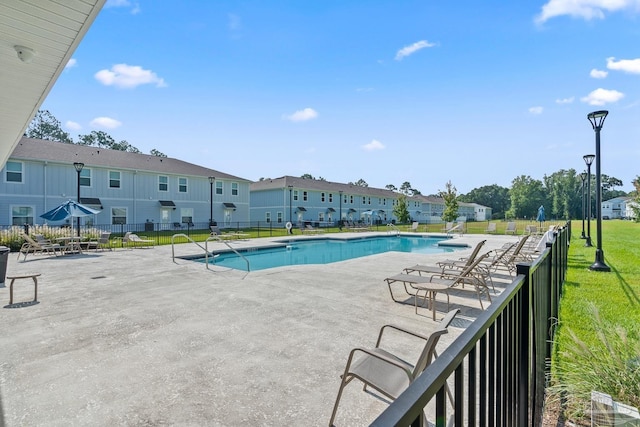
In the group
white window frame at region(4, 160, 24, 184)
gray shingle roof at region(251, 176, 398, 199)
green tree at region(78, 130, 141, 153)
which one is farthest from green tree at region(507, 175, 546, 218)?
white window frame at region(4, 160, 24, 184)

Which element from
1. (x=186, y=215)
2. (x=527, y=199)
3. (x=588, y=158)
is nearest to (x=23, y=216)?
(x=186, y=215)

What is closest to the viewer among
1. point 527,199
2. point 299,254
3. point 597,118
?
point 597,118

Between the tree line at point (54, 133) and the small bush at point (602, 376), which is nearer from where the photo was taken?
the small bush at point (602, 376)

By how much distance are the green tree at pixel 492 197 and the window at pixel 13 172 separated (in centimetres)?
8905

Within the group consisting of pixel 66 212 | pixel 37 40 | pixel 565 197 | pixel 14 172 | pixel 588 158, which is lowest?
pixel 66 212

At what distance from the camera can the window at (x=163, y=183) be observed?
28.9 meters

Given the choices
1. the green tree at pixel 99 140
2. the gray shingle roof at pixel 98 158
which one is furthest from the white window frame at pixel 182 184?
the green tree at pixel 99 140

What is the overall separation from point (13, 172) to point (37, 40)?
25.0 metres

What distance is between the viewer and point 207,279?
27.6 feet

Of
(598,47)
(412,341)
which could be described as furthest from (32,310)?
(598,47)

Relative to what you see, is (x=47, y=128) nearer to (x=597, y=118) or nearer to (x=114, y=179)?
(x=114, y=179)

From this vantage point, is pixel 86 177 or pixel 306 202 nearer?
pixel 86 177

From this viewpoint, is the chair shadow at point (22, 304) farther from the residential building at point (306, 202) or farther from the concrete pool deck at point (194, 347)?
the residential building at point (306, 202)

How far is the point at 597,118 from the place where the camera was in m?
9.03
